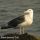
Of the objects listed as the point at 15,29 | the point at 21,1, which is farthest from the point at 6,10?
the point at 15,29

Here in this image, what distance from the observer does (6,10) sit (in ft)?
20.1

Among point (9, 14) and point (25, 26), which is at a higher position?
point (9, 14)

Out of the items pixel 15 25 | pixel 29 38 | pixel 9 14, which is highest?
pixel 9 14

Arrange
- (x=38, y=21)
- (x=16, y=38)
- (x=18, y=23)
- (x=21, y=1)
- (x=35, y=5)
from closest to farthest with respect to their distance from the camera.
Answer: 1. (x=16, y=38)
2. (x=18, y=23)
3. (x=38, y=21)
4. (x=35, y=5)
5. (x=21, y=1)

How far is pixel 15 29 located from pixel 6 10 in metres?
1.92

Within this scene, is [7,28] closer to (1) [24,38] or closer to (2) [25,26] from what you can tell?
(2) [25,26]

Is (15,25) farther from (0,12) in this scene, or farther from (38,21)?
(0,12)

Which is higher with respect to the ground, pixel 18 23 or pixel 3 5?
pixel 3 5

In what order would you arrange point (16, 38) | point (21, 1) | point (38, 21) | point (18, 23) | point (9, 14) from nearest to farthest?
point (16, 38) < point (18, 23) < point (38, 21) < point (9, 14) < point (21, 1)

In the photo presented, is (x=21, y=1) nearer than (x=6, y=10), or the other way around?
(x=6, y=10)

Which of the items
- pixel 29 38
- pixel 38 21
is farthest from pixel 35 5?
pixel 29 38

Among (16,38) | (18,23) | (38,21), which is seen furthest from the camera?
(38,21)

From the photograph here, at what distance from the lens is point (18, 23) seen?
4.10m

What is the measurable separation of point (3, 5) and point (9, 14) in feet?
2.42
